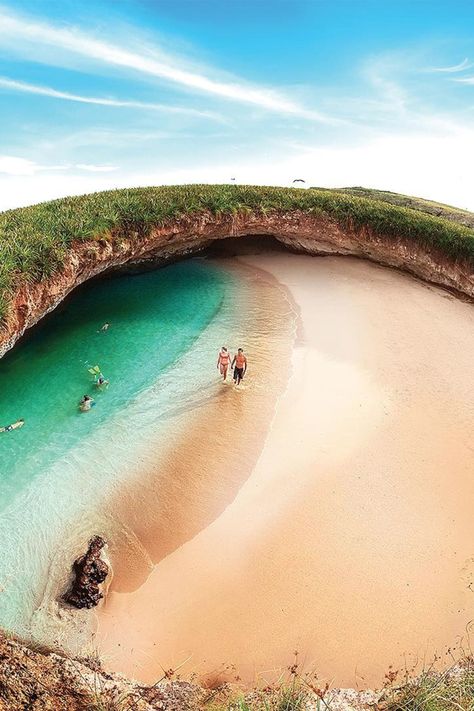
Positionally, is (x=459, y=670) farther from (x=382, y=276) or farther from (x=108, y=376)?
(x=382, y=276)

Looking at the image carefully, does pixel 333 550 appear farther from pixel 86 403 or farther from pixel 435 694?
pixel 86 403

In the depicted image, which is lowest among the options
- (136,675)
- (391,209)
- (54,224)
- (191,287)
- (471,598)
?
(136,675)

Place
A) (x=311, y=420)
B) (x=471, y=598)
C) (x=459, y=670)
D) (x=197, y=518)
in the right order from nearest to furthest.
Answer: (x=459, y=670), (x=471, y=598), (x=197, y=518), (x=311, y=420)

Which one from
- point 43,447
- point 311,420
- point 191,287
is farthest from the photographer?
point 191,287

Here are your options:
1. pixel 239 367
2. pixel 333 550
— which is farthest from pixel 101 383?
pixel 333 550

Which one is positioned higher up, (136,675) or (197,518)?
(197,518)

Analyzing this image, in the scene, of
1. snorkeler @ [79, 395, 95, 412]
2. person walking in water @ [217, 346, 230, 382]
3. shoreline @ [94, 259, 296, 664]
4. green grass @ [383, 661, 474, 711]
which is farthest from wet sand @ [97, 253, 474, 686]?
snorkeler @ [79, 395, 95, 412]

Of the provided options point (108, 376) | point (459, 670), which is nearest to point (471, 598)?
point (459, 670)

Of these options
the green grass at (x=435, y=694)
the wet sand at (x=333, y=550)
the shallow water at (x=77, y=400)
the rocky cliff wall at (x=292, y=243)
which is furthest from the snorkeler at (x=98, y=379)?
the green grass at (x=435, y=694)
